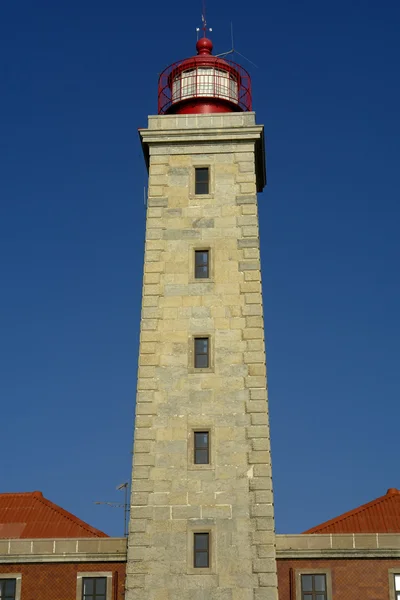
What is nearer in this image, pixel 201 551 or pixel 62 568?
pixel 201 551

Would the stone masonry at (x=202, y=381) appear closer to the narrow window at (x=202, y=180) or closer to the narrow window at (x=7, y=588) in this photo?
the narrow window at (x=202, y=180)

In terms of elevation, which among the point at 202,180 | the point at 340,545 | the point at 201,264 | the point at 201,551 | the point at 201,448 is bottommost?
the point at 201,551

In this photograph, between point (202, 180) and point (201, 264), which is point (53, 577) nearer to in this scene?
point (201, 264)

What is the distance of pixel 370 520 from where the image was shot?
37938 mm

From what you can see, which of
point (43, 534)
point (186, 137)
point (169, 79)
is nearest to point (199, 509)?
point (43, 534)

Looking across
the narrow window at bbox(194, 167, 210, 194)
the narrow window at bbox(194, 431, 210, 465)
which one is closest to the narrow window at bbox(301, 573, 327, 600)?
the narrow window at bbox(194, 431, 210, 465)

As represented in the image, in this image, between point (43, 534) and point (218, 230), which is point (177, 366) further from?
point (43, 534)

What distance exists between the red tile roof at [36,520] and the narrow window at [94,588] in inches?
142

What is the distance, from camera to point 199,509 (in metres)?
33.8

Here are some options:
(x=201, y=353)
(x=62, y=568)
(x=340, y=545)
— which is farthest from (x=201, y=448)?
(x=62, y=568)

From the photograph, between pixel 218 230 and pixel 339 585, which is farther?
pixel 218 230

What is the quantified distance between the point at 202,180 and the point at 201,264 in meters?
3.44

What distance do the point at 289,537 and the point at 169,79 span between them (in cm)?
1808

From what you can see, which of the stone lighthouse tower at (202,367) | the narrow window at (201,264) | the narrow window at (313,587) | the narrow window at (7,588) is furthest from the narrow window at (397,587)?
the narrow window at (7,588)
